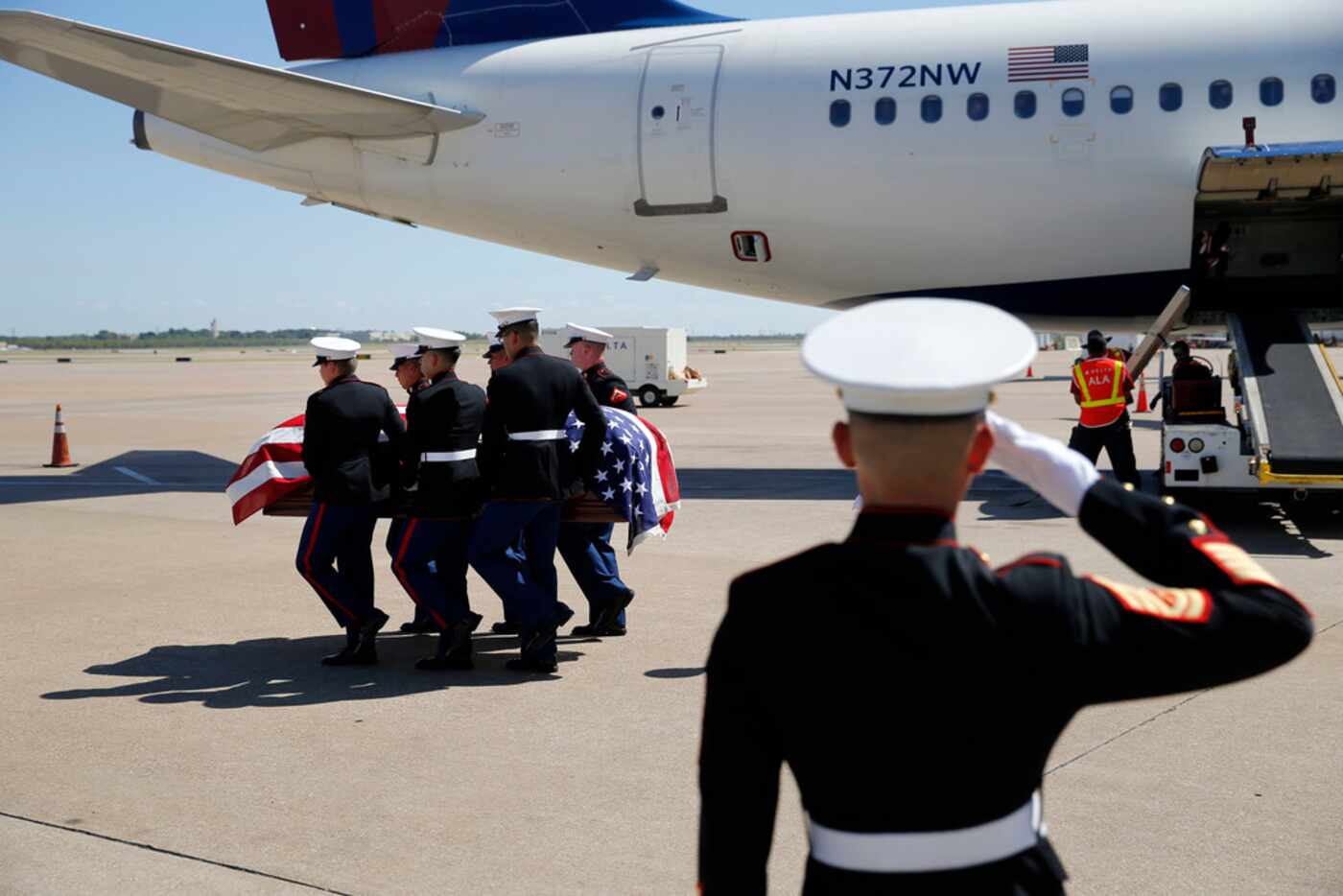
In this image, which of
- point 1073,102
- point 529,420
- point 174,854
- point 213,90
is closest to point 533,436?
point 529,420

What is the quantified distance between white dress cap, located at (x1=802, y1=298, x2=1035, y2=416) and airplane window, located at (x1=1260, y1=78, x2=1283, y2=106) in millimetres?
13455

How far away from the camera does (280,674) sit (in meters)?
7.55

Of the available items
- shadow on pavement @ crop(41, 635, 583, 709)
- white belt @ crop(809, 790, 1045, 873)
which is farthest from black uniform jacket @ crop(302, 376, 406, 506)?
white belt @ crop(809, 790, 1045, 873)

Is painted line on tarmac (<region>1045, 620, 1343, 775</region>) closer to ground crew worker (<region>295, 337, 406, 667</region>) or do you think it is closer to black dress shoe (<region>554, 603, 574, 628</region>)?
black dress shoe (<region>554, 603, 574, 628</region>)

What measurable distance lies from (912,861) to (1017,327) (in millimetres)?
845

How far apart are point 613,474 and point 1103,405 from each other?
7102mm

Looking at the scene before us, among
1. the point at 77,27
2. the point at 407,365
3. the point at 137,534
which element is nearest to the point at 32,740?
the point at 407,365

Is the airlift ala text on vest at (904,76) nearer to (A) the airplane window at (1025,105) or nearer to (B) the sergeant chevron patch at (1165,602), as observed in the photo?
(A) the airplane window at (1025,105)

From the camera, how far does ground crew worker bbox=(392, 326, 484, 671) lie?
25.3 feet

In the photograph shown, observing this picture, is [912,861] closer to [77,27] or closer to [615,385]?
[615,385]

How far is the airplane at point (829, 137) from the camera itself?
46.1 feet

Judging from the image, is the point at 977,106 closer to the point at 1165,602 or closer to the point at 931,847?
the point at 1165,602

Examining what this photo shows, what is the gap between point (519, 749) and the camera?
609 centimetres

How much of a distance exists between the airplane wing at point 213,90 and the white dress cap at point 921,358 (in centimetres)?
1352
